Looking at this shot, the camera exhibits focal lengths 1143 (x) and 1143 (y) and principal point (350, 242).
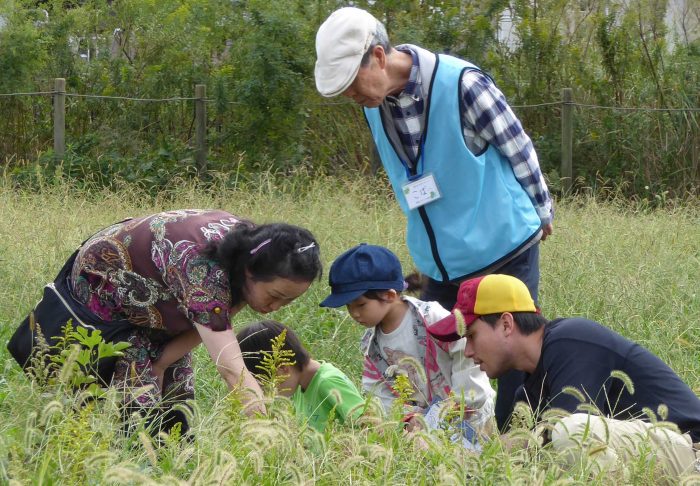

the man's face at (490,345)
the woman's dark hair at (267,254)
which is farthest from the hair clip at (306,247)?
the man's face at (490,345)

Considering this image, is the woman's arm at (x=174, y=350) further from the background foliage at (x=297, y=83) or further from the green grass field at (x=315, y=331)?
the background foliage at (x=297, y=83)

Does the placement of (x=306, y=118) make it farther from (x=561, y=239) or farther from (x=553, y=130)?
(x=561, y=239)

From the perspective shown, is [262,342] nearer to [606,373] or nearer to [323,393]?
[323,393]

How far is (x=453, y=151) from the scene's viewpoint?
418 centimetres

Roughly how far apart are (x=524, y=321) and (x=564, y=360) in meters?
0.19

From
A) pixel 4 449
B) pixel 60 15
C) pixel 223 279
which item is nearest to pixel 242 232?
pixel 223 279

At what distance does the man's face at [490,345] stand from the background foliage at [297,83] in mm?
6549

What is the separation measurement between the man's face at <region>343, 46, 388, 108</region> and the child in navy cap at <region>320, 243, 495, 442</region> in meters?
0.64

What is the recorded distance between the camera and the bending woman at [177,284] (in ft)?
11.8

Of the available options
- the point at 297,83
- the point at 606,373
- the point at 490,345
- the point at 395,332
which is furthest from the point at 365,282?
the point at 297,83

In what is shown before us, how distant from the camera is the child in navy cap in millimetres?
4324

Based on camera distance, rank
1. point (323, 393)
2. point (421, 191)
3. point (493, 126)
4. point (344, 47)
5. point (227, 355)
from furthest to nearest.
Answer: point (323, 393), point (421, 191), point (493, 126), point (344, 47), point (227, 355)

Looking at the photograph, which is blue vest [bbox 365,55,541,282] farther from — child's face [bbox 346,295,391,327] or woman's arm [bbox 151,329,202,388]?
woman's arm [bbox 151,329,202,388]

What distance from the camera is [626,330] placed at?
19.9ft
